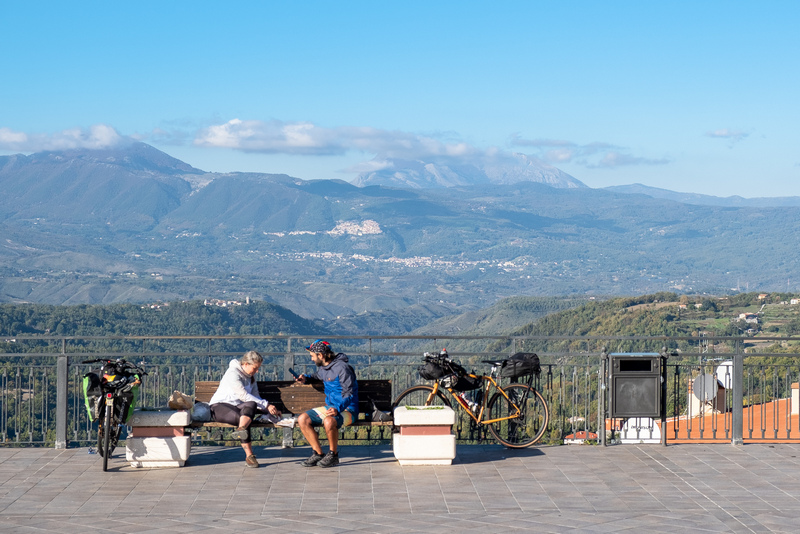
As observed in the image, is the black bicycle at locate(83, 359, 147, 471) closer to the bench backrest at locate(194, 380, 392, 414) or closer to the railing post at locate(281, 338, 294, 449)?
the bench backrest at locate(194, 380, 392, 414)

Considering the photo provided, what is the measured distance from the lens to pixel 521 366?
1043 centimetres

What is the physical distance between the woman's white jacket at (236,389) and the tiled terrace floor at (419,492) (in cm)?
64

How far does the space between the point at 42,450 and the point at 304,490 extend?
11.0 feet

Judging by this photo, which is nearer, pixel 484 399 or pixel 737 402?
pixel 484 399

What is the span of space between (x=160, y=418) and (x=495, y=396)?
3.46m

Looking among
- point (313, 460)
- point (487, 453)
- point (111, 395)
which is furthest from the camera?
point (487, 453)

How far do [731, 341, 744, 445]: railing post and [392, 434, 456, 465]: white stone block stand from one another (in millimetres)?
3296

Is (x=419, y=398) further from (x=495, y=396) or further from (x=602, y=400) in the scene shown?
(x=602, y=400)

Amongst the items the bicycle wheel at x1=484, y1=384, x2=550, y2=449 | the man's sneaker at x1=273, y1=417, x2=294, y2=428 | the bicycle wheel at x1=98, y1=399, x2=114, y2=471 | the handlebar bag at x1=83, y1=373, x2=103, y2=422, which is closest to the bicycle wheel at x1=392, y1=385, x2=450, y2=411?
the bicycle wheel at x1=484, y1=384, x2=550, y2=449

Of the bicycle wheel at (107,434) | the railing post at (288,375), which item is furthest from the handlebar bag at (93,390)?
the railing post at (288,375)

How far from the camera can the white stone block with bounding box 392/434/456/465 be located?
9.70 metres

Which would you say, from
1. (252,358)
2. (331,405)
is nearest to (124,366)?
(252,358)

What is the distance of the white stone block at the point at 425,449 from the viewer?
970 centimetres

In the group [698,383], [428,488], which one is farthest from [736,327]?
[428,488]
